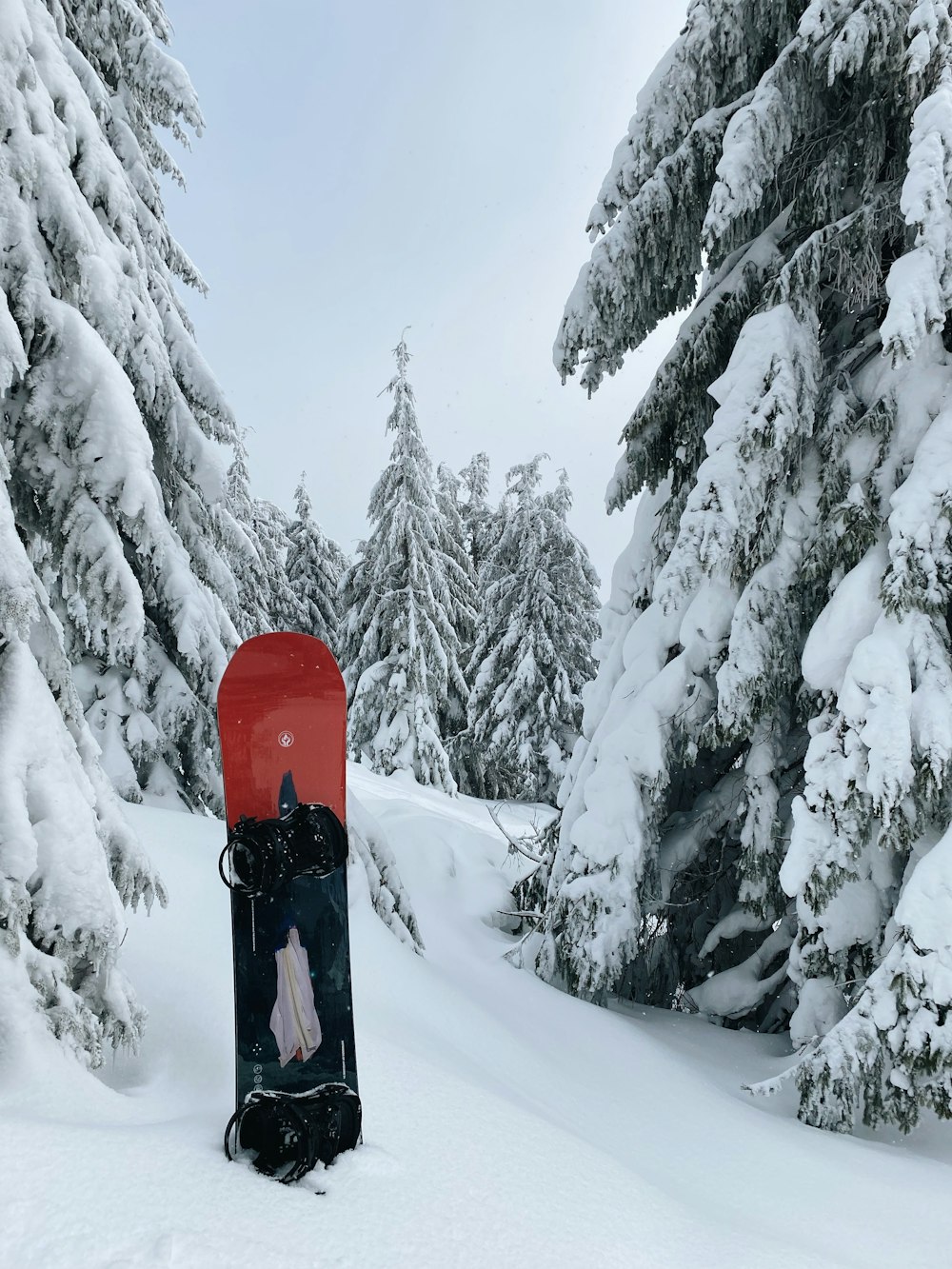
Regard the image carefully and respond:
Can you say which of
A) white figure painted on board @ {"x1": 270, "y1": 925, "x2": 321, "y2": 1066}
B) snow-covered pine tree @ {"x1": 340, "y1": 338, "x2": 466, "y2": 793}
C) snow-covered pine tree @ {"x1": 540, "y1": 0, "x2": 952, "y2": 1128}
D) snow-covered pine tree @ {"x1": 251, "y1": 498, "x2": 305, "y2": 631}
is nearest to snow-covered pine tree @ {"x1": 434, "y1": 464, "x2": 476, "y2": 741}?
snow-covered pine tree @ {"x1": 340, "y1": 338, "x2": 466, "y2": 793}

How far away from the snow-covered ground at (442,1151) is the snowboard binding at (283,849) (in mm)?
690

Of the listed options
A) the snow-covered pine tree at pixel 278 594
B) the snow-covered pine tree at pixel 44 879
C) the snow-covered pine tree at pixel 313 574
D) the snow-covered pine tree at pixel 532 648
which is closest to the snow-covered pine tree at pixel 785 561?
the snow-covered pine tree at pixel 44 879

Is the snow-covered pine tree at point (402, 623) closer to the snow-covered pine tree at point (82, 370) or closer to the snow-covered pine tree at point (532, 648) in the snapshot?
the snow-covered pine tree at point (532, 648)

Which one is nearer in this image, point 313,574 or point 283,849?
point 283,849

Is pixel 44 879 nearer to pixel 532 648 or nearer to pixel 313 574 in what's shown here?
pixel 532 648

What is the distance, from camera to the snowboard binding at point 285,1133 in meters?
2.27

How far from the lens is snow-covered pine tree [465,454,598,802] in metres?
21.1

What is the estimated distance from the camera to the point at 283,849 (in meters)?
2.58

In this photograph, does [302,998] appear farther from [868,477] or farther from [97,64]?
[97,64]

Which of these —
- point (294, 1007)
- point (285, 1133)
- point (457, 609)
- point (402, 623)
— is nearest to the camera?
point (285, 1133)

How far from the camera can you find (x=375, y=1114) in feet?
8.64

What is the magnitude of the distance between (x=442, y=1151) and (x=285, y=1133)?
50cm

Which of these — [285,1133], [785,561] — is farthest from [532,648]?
[285,1133]

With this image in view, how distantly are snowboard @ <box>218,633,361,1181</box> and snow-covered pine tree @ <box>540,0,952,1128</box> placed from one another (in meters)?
2.53
